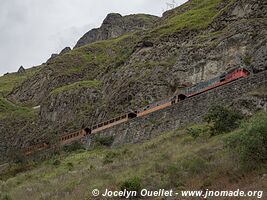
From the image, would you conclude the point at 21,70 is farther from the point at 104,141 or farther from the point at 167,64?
the point at 104,141

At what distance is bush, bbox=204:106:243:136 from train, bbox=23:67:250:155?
23.1ft

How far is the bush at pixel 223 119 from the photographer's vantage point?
2575cm

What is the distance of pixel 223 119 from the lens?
1038 inches

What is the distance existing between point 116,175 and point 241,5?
1559 inches

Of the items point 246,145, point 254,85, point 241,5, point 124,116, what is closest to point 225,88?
point 254,85

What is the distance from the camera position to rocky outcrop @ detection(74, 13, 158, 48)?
15666 cm

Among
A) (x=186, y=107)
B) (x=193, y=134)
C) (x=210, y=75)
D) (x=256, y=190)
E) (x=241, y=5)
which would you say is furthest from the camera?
(x=241, y=5)

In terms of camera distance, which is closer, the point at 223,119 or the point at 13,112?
the point at 223,119

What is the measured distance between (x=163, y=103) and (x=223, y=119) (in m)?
15.0

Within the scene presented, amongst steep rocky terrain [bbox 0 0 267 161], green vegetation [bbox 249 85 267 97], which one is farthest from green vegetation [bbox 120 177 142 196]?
steep rocky terrain [bbox 0 0 267 161]

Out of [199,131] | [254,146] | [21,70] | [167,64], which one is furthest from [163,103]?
[21,70]

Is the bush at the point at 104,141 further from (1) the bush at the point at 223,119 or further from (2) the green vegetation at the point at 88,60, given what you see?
(2) the green vegetation at the point at 88,60

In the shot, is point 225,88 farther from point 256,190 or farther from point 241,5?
point 241,5

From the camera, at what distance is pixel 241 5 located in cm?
5397
